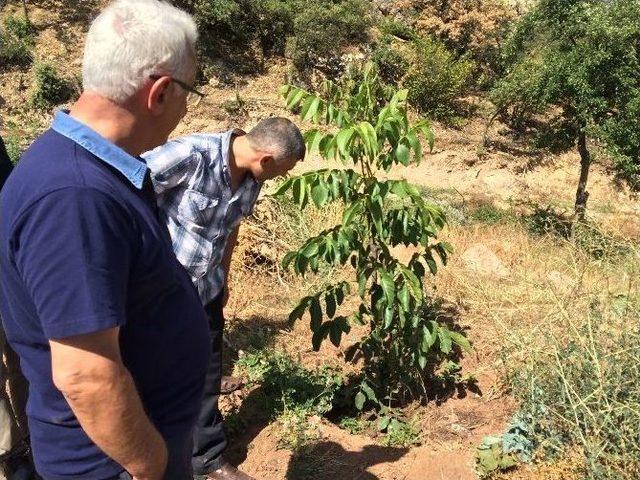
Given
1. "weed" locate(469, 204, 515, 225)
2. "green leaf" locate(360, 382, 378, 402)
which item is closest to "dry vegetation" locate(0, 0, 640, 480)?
"green leaf" locate(360, 382, 378, 402)

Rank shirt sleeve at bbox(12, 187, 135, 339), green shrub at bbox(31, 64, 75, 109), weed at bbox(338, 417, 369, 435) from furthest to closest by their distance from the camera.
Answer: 1. green shrub at bbox(31, 64, 75, 109)
2. weed at bbox(338, 417, 369, 435)
3. shirt sleeve at bbox(12, 187, 135, 339)

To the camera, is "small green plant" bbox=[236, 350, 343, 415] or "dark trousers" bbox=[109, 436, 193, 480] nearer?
"dark trousers" bbox=[109, 436, 193, 480]

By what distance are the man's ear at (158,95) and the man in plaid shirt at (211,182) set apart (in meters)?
1.08

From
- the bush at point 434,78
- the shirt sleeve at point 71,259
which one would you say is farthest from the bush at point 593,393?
the bush at point 434,78

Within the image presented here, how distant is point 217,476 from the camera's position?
2.78 m

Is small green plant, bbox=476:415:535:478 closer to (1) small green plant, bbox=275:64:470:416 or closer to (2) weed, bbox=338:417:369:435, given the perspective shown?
(1) small green plant, bbox=275:64:470:416

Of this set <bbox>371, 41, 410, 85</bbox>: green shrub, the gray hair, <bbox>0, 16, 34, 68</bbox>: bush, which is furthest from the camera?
<bbox>371, 41, 410, 85</bbox>: green shrub

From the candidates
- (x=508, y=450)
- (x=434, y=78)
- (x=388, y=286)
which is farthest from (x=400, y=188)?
(x=434, y=78)

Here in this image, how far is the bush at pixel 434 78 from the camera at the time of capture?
62.4 feet

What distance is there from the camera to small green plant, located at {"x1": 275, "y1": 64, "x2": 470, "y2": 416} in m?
2.56

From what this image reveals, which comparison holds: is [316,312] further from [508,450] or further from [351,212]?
[508,450]

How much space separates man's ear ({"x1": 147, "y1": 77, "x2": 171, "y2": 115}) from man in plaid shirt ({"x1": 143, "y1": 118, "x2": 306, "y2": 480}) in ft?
3.54

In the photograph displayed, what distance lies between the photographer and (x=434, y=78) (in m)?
18.9

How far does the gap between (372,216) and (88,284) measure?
178 centimetres
